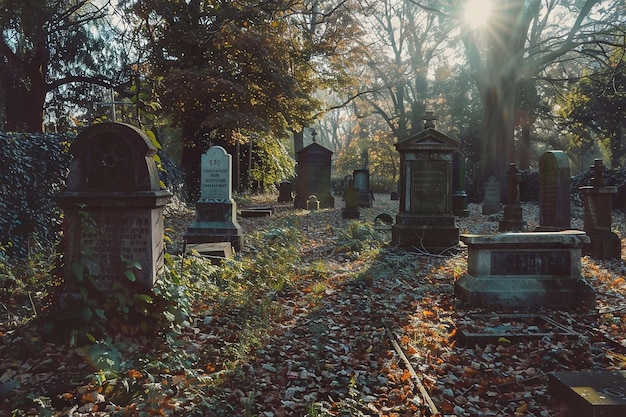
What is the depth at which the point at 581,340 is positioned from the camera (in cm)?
425

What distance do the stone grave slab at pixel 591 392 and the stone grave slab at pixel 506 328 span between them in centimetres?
116

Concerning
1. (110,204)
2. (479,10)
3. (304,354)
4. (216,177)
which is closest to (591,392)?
(304,354)

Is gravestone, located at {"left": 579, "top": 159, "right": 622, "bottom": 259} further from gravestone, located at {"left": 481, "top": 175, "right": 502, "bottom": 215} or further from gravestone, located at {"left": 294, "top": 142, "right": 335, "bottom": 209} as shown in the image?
gravestone, located at {"left": 294, "top": 142, "right": 335, "bottom": 209}

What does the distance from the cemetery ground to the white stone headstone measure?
13.9 ft

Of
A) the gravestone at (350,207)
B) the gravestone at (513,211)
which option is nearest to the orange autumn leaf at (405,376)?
the gravestone at (513,211)

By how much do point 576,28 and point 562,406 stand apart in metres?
17.3

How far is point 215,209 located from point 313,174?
10434mm

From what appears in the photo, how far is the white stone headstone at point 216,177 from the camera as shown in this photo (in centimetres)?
1044

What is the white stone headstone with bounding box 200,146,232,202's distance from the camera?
34.2 feet

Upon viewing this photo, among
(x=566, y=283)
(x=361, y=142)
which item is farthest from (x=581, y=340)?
(x=361, y=142)

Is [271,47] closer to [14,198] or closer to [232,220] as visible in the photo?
[232,220]

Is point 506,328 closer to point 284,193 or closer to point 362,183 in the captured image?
point 362,183

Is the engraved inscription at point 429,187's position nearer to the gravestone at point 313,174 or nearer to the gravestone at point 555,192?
the gravestone at point 555,192

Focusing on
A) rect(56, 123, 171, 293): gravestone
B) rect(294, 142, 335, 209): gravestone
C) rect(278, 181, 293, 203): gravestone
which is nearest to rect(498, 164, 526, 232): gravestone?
rect(294, 142, 335, 209): gravestone
